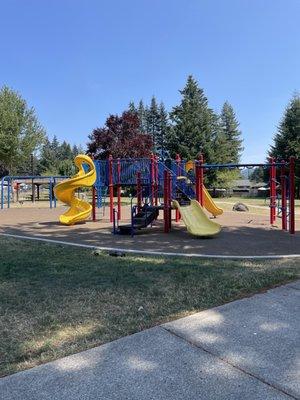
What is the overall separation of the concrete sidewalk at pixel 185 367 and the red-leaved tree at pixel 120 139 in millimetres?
27721

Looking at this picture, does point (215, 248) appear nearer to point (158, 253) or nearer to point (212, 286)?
point (158, 253)

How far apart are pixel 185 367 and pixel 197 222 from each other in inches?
329

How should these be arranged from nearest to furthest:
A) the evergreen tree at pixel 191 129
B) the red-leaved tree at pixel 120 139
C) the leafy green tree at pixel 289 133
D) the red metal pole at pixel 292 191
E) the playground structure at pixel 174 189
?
the red metal pole at pixel 292 191
the playground structure at pixel 174 189
the red-leaved tree at pixel 120 139
the leafy green tree at pixel 289 133
the evergreen tree at pixel 191 129

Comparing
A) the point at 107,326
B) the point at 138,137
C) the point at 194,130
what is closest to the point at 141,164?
the point at 107,326

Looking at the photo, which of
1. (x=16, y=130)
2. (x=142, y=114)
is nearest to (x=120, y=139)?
(x=16, y=130)

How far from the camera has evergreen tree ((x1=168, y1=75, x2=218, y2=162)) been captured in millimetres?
53656

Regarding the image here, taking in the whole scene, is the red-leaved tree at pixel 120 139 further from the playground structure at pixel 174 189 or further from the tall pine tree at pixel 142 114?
the tall pine tree at pixel 142 114

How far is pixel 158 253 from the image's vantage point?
8.12 metres

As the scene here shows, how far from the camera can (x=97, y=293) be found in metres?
5.14

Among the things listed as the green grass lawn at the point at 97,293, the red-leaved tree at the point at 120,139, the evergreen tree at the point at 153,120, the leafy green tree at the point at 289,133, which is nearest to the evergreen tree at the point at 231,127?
the evergreen tree at the point at 153,120

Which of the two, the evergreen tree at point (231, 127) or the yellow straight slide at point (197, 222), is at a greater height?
the evergreen tree at point (231, 127)

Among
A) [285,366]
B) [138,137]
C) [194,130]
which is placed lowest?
[285,366]

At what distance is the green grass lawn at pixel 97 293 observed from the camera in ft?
12.4

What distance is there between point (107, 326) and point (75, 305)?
0.77 metres
